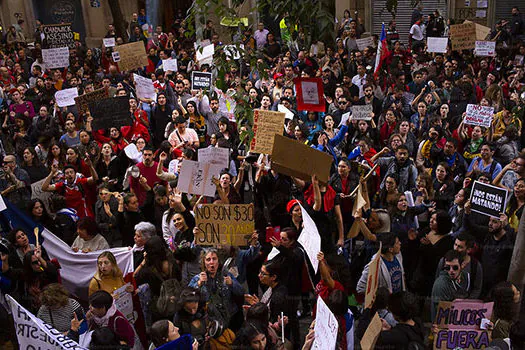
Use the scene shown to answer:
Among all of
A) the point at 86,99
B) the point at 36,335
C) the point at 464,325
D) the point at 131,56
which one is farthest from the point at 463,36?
the point at 36,335

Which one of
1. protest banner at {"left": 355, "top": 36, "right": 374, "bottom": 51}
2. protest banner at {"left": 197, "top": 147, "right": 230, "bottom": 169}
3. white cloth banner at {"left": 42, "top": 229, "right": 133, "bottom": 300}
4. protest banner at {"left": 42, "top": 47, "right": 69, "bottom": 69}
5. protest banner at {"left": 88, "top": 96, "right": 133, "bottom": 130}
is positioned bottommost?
white cloth banner at {"left": 42, "top": 229, "right": 133, "bottom": 300}

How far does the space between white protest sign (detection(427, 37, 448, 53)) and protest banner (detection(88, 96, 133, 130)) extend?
287 inches

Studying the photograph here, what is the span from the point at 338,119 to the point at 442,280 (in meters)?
5.00

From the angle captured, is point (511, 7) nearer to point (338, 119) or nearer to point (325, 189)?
point (338, 119)

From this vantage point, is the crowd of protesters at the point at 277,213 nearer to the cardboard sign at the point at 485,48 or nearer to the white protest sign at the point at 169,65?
the cardboard sign at the point at 485,48

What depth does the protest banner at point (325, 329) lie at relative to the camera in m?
4.27

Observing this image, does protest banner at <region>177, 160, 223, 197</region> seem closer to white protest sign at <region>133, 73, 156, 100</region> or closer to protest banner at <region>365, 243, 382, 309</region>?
protest banner at <region>365, 243, 382, 309</region>

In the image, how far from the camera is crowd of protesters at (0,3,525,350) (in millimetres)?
5324

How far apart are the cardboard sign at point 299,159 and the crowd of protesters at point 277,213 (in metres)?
0.12

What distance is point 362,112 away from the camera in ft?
32.2

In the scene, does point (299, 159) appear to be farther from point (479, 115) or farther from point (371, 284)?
point (479, 115)

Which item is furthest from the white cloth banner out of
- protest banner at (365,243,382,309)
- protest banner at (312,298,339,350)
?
protest banner at (312,298,339,350)

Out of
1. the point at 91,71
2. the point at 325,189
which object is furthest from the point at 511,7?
the point at 325,189

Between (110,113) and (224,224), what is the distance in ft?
16.0
